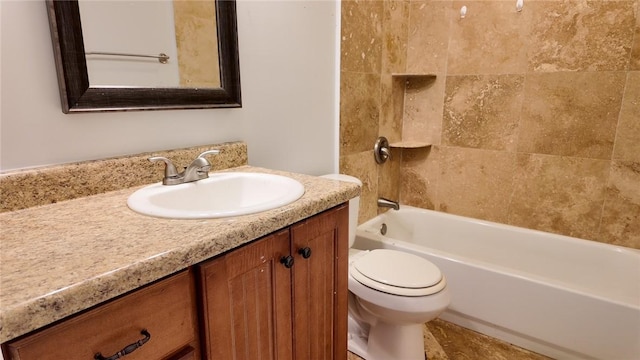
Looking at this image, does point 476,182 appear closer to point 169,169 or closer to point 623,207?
point 623,207

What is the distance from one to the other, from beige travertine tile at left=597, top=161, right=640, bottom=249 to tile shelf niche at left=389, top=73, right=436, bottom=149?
3.33 ft

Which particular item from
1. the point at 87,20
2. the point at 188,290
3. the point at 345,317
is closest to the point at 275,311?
the point at 188,290

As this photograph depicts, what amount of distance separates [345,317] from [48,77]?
3.44ft

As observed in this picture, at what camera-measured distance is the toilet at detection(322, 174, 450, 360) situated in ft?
4.46

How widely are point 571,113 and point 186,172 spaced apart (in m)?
1.99

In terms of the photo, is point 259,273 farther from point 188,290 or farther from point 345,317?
point 345,317

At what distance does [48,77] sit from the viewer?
854 mm

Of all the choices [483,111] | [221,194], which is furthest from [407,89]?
[221,194]

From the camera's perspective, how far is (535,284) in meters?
1.59

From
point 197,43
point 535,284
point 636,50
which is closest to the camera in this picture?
point 197,43

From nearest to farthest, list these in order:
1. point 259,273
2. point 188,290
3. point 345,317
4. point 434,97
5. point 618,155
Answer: point 188,290 → point 259,273 → point 345,317 → point 618,155 → point 434,97

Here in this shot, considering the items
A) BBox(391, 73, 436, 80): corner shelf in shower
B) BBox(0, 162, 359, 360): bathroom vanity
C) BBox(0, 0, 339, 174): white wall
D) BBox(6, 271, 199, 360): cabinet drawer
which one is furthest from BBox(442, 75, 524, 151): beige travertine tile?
BBox(6, 271, 199, 360): cabinet drawer

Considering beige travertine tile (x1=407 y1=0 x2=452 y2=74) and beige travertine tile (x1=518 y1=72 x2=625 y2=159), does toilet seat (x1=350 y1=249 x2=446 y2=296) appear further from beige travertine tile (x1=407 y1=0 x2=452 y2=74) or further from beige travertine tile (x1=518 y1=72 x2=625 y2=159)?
beige travertine tile (x1=407 y1=0 x2=452 y2=74)

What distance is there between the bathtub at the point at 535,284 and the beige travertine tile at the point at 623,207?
86 millimetres
